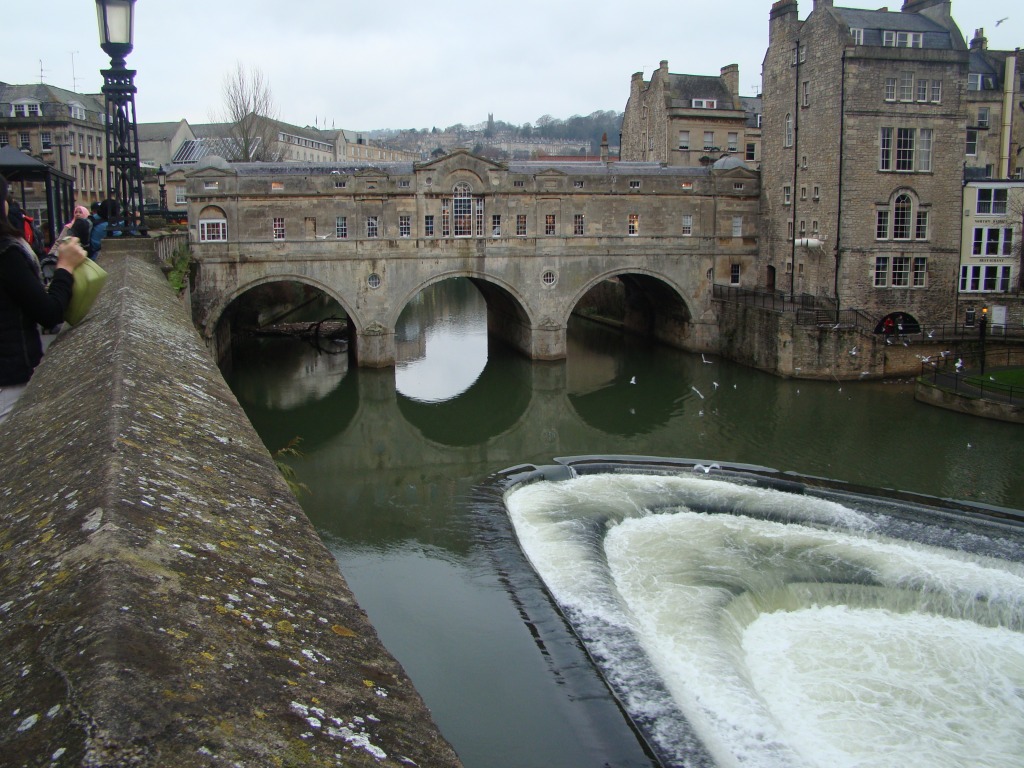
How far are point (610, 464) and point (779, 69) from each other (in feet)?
76.4

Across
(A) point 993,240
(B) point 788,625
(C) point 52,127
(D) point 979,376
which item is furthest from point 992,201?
(C) point 52,127

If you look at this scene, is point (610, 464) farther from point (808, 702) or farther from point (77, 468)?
point (77, 468)

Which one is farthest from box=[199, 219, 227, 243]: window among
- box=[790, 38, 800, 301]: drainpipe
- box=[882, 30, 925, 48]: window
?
box=[882, 30, 925, 48]: window

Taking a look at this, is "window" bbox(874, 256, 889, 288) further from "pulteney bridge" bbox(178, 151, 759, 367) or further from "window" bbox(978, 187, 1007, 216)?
"pulteney bridge" bbox(178, 151, 759, 367)

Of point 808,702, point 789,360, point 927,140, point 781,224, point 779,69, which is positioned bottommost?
point 808,702

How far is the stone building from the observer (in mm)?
34875

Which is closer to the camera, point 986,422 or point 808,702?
point 808,702

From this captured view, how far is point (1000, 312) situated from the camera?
3597cm

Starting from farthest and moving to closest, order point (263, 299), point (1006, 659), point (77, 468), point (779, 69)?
point (263, 299), point (779, 69), point (1006, 659), point (77, 468)

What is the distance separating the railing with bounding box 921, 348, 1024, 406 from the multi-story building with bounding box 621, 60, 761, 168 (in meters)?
20.9

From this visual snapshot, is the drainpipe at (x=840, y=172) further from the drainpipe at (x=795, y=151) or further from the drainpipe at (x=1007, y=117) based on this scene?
the drainpipe at (x=1007, y=117)

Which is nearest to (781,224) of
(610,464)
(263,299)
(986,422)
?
(986,422)

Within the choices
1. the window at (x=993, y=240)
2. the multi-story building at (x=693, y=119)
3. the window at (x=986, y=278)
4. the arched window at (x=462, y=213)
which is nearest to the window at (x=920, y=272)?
the window at (x=986, y=278)

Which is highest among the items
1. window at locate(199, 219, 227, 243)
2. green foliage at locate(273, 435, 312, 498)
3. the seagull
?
window at locate(199, 219, 227, 243)
